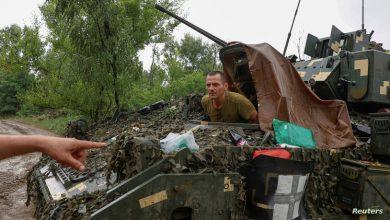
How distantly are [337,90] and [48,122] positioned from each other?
2144 cm

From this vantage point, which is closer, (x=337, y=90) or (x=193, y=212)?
(x=193, y=212)

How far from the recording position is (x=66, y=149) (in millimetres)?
1688

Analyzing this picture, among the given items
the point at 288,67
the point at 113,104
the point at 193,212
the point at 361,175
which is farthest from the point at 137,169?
the point at 113,104

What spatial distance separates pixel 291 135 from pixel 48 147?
3020 millimetres

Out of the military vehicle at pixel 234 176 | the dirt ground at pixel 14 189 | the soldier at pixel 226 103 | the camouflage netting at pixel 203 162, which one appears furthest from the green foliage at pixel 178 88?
the camouflage netting at pixel 203 162

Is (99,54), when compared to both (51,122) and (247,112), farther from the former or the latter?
(51,122)

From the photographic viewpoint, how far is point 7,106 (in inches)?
1283

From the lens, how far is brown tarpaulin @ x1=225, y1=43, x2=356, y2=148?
15.1 feet

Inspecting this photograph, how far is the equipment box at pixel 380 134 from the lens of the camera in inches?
176

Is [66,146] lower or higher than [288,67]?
lower

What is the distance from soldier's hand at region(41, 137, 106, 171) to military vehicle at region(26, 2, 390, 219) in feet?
4.05

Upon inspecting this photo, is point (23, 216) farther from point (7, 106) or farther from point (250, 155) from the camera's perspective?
point (7, 106)

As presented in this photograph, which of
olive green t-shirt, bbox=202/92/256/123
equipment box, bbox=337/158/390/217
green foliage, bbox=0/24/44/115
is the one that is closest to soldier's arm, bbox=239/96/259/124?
olive green t-shirt, bbox=202/92/256/123

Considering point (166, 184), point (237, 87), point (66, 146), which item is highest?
point (237, 87)
